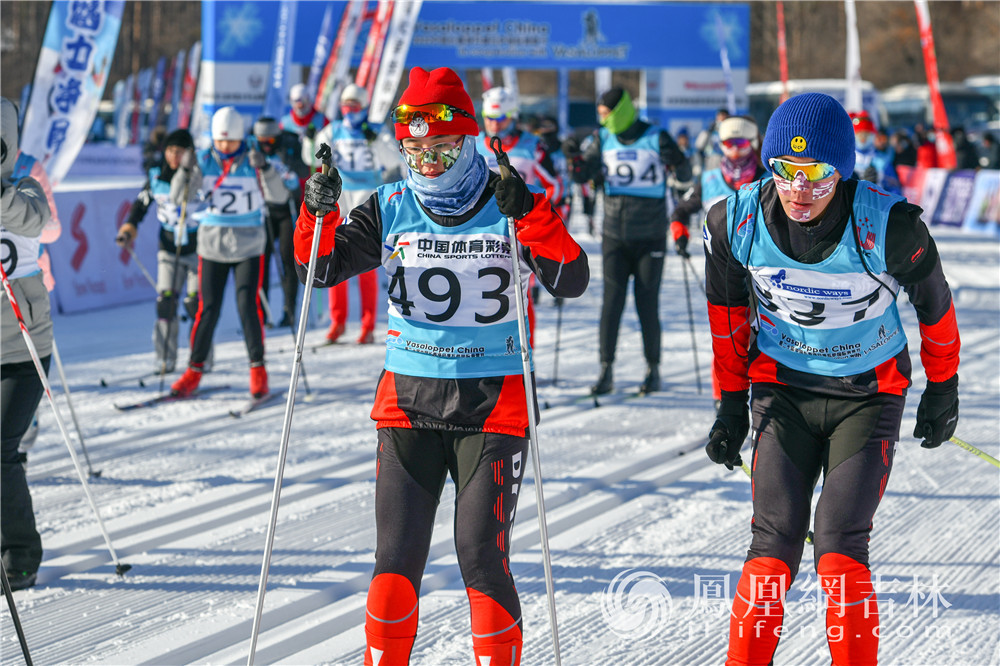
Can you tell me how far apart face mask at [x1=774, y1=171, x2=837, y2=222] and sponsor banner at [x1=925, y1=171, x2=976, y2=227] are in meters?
16.4

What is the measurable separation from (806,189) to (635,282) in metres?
4.55

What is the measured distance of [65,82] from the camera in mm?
7391

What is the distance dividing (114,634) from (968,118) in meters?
35.1

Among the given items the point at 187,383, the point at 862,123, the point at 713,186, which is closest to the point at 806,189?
the point at 713,186

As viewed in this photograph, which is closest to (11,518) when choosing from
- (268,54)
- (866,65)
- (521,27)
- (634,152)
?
(634,152)

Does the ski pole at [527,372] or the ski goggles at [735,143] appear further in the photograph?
the ski goggles at [735,143]

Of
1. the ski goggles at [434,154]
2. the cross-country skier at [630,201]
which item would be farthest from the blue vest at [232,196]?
the ski goggles at [434,154]

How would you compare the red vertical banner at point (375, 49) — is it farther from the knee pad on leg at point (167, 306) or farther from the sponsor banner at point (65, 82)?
the knee pad on leg at point (167, 306)

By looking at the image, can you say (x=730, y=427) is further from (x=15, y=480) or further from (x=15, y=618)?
(x=15, y=480)

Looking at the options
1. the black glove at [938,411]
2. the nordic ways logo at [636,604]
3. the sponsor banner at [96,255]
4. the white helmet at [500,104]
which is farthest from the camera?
the sponsor banner at [96,255]

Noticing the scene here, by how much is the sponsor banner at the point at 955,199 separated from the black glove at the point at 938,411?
15952mm

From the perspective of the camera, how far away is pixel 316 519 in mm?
4871

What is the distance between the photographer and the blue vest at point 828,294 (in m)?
2.74

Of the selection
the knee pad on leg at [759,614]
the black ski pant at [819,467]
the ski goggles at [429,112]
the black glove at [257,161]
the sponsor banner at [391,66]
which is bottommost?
the knee pad on leg at [759,614]
